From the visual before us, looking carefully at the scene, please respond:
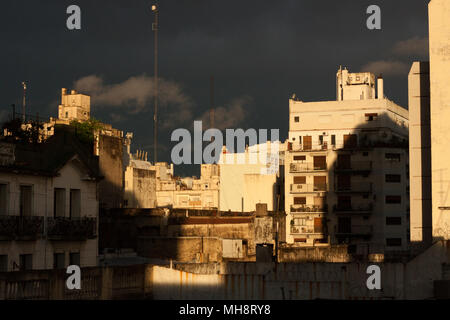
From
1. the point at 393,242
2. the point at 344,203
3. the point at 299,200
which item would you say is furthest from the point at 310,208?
the point at 393,242

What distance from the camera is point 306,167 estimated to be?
85.1m

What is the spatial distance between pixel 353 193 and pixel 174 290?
55653 mm

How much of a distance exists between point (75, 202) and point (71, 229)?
6.19 feet

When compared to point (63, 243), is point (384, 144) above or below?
Result: above

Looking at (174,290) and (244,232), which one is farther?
(244,232)

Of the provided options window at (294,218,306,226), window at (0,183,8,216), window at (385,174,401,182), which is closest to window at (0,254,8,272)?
window at (0,183,8,216)

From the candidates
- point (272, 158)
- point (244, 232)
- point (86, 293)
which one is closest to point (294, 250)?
point (244, 232)

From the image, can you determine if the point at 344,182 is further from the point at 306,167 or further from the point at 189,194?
the point at 189,194

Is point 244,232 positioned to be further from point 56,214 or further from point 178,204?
point 178,204

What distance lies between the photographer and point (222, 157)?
112m

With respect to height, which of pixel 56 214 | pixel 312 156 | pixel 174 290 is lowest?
pixel 174 290

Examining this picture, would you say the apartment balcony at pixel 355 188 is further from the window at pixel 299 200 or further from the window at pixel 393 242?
the window at pixel 393 242

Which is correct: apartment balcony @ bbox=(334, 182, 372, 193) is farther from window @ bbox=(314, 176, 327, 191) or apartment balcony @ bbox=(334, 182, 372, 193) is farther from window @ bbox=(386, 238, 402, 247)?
window @ bbox=(386, 238, 402, 247)
